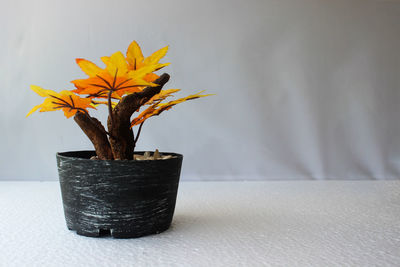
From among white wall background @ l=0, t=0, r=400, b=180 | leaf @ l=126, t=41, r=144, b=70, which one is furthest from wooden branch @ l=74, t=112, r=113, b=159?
white wall background @ l=0, t=0, r=400, b=180

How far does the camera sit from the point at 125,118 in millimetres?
781

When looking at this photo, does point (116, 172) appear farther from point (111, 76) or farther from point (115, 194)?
point (111, 76)

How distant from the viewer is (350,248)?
0.71 metres

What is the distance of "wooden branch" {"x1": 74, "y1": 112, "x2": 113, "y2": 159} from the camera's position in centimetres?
76

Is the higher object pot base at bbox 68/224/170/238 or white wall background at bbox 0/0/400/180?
white wall background at bbox 0/0/400/180

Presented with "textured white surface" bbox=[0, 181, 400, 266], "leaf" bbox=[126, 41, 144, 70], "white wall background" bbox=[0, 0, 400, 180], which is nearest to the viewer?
"textured white surface" bbox=[0, 181, 400, 266]

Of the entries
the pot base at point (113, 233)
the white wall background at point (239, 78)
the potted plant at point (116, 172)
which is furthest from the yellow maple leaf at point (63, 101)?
the white wall background at point (239, 78)

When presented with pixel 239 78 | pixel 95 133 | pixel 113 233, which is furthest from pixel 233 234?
pixel 239 78

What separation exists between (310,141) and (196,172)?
56 cm

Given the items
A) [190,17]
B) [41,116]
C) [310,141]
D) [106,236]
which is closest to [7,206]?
[106,236]

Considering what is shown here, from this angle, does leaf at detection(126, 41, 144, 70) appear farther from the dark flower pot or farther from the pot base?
the pot base

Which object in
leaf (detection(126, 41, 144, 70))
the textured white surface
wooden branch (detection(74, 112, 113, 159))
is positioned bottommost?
the textured white surface

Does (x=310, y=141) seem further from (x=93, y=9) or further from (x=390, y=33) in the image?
(x=93, y=9)

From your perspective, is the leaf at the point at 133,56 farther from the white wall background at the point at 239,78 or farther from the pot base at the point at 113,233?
the white wall background at the point at 239,78
